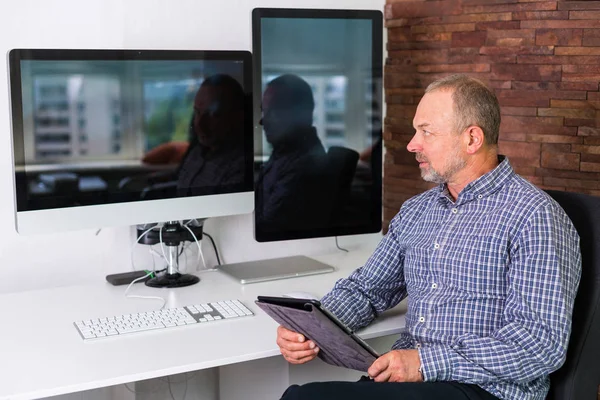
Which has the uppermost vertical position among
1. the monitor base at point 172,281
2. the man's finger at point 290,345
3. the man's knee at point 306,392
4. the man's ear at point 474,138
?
the man's ear at point 474,138

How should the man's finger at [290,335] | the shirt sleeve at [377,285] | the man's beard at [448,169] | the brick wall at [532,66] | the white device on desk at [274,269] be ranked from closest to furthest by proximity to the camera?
the man's finger at [290,335] < the man's beard at [448,169] < the shirt sleeve at [377,285] < the brick wall at [532,66] < the white device on desk at [274,269]

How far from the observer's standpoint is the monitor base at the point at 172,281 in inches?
89.9

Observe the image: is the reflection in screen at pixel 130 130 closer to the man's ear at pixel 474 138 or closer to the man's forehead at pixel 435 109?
the man's forehead at pixel 435 109

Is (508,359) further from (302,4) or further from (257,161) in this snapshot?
(302,4)

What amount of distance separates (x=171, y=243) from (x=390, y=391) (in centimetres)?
87

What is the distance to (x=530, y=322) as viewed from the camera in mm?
1688

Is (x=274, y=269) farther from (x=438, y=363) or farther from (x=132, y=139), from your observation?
(x=438, y=363)

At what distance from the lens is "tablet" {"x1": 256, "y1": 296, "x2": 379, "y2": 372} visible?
1677mm

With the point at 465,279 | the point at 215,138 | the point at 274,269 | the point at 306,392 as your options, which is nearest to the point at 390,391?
the point at 306,392

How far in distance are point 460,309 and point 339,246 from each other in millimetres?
1009

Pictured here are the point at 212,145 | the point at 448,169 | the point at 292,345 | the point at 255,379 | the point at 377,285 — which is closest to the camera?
the point at 292,345

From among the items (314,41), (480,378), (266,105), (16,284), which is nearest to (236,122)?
(266,105)

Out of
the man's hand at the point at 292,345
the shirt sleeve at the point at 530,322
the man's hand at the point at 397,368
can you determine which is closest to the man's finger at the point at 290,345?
the man's hand at the point at 292,345

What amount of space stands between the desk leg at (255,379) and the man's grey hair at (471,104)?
0.85 metres
